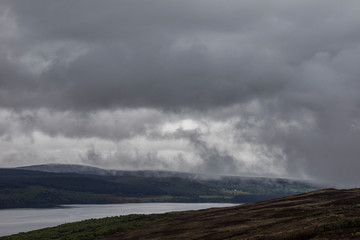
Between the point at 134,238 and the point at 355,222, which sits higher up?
the point at 355,222

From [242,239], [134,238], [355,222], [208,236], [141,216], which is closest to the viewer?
[355,222]

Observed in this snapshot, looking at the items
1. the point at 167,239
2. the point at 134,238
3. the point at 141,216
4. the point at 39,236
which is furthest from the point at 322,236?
the point at 141,216

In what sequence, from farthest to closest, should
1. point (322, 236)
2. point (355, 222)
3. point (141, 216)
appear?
point (141, 216)
point (355, 222)
point (322, 236)

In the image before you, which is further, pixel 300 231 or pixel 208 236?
pixel 208 236

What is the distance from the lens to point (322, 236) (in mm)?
42906

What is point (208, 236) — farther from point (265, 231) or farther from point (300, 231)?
point (300, 231)

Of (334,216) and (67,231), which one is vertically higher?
(334,216)

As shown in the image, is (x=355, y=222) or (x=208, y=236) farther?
(x=208, y=236)

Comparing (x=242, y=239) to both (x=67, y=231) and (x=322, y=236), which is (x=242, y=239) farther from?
(x=67, y=231)

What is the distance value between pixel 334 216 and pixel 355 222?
894 centimetres

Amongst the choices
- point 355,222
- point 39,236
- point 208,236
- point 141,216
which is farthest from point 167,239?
point 141,216

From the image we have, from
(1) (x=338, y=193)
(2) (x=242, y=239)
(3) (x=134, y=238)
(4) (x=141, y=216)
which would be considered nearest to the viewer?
(2) (x=242, y=239)

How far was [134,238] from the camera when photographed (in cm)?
8325

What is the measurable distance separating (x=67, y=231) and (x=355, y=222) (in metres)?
99.4
